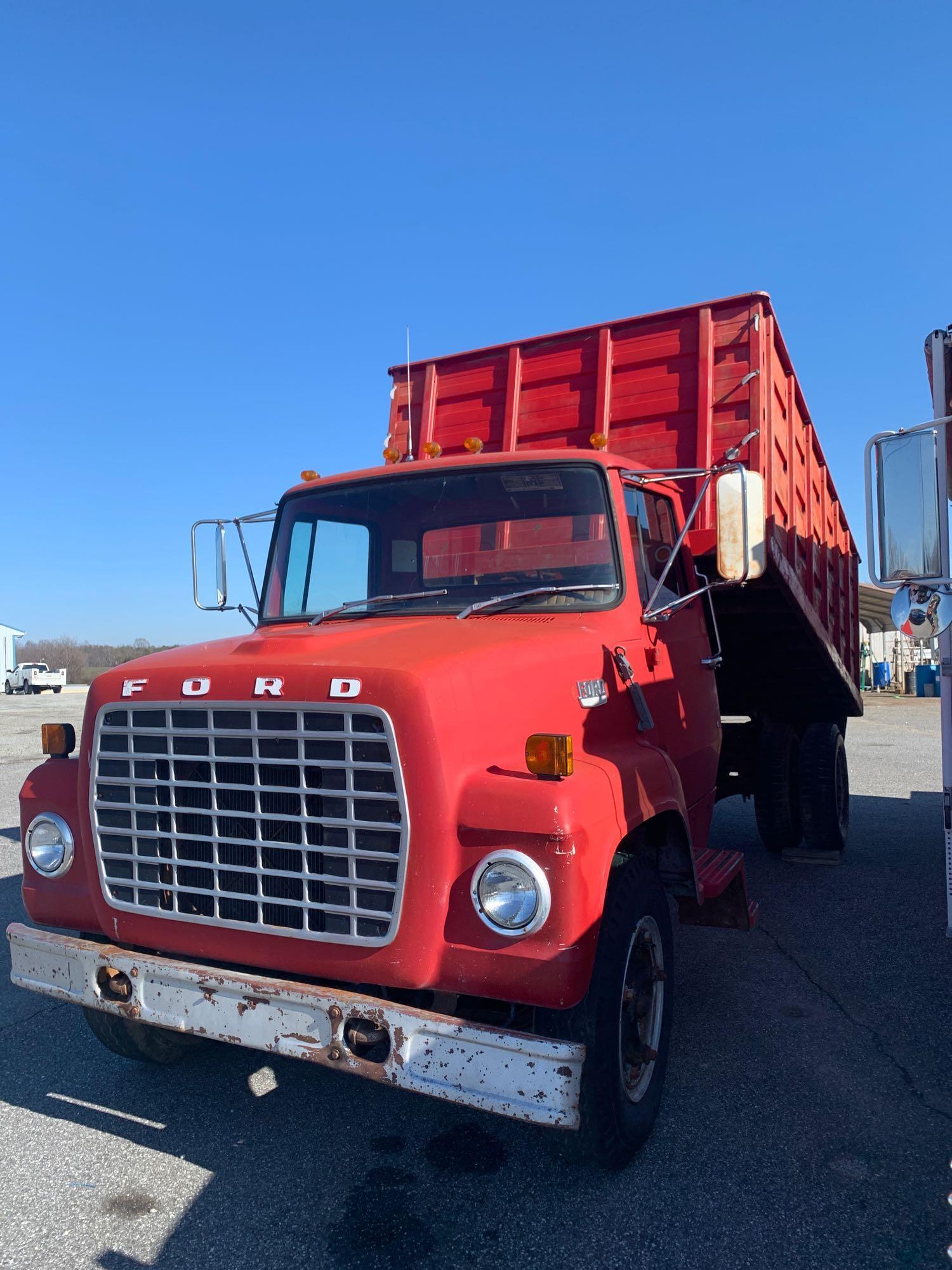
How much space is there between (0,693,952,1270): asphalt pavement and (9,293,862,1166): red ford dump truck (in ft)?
0.80

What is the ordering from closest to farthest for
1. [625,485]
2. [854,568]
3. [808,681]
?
[625,485], [808,681], [854,568]

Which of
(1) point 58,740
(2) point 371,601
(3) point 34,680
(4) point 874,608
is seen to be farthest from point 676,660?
(3) point 34,680

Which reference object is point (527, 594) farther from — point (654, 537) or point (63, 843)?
point (63, 843)

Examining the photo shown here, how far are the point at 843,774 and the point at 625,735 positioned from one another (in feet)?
14.7

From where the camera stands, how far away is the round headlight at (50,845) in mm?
3248

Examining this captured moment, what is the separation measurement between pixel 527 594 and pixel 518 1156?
1.92 meters

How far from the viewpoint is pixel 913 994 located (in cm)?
437

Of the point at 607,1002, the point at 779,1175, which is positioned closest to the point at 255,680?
the point at 607,1002

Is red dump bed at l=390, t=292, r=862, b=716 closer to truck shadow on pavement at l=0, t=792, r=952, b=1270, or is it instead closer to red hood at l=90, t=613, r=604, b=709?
red hood at l=90, t=613, r=604, b=709

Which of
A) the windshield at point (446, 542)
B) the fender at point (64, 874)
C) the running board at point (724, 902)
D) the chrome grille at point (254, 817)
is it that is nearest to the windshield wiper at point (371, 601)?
the windshield at point (446, 542)

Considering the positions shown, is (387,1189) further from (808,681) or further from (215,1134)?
(808,681)

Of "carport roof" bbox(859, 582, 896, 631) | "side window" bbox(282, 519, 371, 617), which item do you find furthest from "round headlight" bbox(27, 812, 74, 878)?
"carport roof" bbox(859, 582, 896, 631)

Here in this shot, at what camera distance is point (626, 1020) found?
302cm

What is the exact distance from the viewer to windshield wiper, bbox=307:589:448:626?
3.66 m
